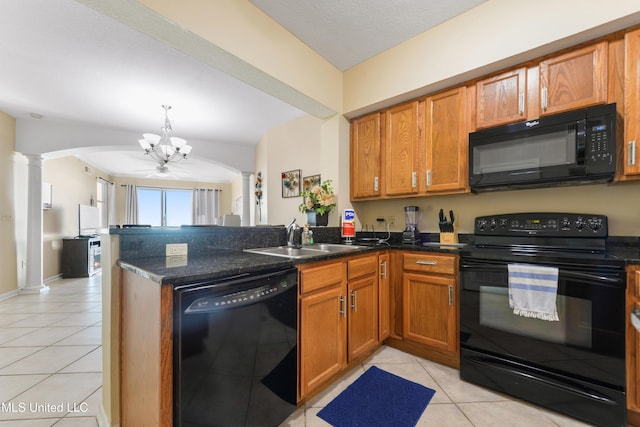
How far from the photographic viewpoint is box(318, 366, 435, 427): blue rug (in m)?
1.40

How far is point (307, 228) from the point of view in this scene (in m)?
2.22

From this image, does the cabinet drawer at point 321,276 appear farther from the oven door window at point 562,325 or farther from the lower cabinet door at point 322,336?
the oven door window at point 562,325

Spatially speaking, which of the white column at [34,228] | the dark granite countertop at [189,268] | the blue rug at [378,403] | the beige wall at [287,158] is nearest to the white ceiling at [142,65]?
the beige wall at [287,158]

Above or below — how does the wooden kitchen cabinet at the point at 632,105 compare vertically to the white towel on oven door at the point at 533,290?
above

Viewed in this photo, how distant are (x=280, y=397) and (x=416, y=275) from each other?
1293mm

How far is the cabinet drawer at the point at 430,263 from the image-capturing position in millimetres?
1865

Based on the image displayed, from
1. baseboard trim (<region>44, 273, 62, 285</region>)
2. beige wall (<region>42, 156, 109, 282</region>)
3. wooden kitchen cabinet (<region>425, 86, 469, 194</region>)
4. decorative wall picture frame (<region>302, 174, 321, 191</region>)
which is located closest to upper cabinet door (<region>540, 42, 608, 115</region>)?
wooden kitchen cabinet (<region>425, 86, 469, 194</region>)

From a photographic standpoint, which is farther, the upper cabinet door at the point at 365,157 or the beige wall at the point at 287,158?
the beige wall at the point at 287,158

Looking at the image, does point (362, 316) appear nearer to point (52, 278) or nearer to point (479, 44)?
point (479, 44)

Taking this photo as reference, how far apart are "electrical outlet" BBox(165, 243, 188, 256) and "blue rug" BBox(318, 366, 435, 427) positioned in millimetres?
1211

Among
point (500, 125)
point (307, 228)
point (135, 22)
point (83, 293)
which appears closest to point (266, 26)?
point (135, 22)

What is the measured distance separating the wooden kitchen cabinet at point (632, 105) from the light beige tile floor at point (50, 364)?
3378mm

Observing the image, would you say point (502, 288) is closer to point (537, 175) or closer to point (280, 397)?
point (537, 175)

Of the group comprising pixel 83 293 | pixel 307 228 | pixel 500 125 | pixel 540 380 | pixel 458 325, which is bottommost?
pixel 83 293
